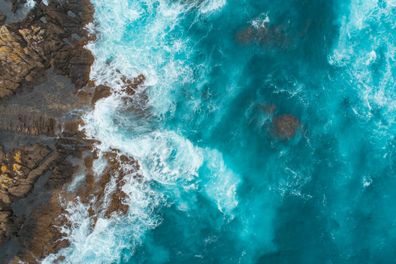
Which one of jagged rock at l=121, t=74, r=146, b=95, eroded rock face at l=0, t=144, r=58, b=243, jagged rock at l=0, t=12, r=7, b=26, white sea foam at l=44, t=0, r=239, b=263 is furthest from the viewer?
jagged rock at l=121, t=74, r=146, b=95

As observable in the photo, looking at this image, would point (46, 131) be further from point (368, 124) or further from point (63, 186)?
point (368, 124)

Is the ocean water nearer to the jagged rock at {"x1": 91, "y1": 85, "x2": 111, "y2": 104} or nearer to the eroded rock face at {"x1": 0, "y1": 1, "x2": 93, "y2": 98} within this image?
the jagged rock at {"x1": 91, "y1": 85, "x2": 111, "y2": 104}

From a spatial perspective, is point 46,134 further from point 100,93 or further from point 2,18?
point 2,18

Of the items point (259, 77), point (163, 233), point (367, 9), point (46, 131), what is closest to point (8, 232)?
point (46, 131)

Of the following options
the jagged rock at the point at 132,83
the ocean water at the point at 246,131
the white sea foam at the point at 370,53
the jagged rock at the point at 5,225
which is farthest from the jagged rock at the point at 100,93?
the white sea foam at the point at 370,53

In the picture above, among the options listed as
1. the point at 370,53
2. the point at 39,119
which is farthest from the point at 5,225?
the point at 370,53

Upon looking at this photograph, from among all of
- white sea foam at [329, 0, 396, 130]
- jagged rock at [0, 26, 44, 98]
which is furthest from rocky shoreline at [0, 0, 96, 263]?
white sea foam at [329, 0, 396, 130]
